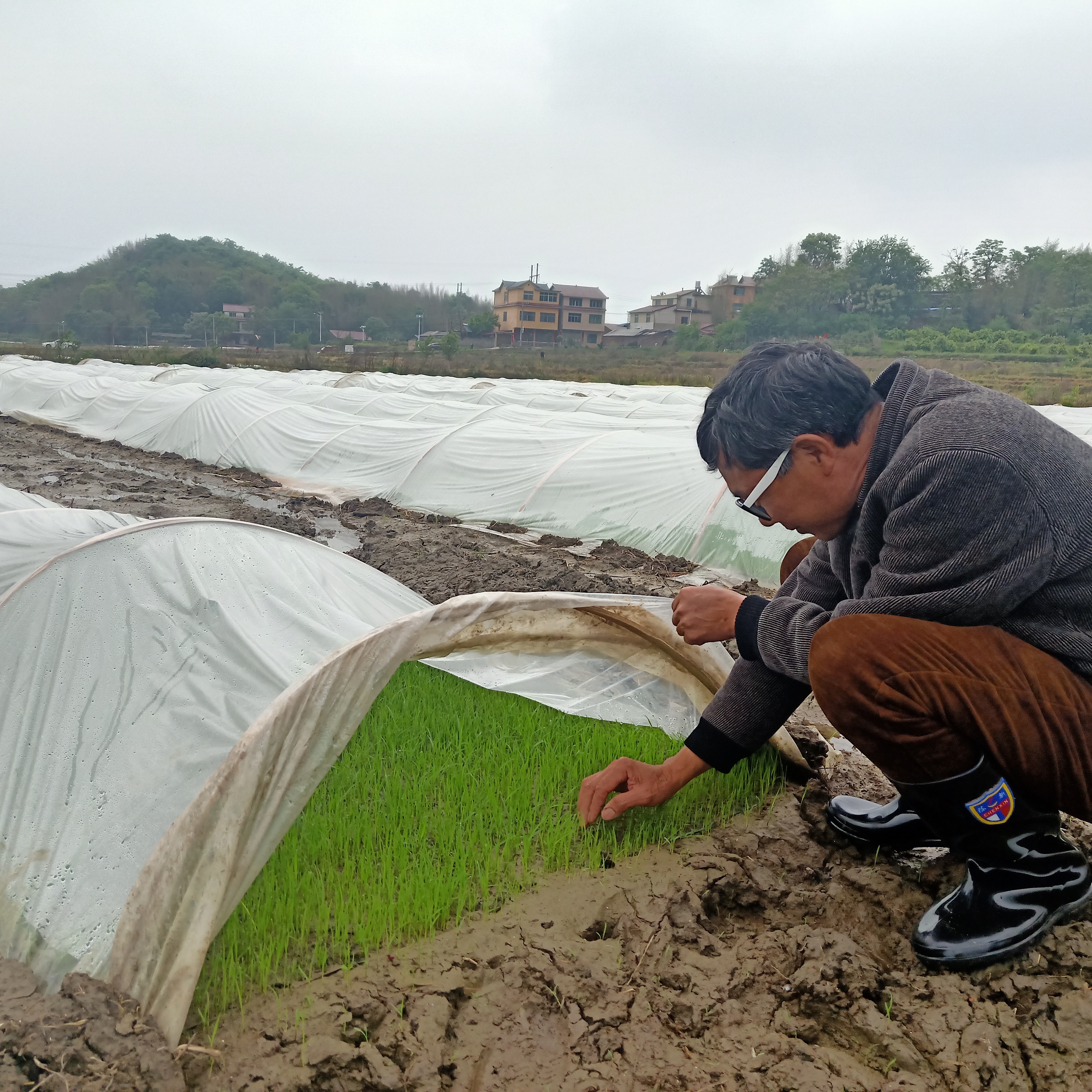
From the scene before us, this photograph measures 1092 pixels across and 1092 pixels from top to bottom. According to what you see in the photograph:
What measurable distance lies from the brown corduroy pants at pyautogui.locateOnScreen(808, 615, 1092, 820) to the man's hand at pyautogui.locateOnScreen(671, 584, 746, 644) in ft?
1.00

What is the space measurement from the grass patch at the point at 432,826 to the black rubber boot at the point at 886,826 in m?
0.23

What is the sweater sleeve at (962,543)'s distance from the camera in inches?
52.2

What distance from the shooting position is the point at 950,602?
141 cm

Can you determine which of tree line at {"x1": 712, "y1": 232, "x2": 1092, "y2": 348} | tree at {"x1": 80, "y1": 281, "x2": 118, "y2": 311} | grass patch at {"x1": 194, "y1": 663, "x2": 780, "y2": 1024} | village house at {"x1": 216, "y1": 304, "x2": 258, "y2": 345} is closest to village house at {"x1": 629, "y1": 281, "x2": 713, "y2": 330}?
tree line at {"x1": 712, "y1": 232, "x2": 1092, "y2": 348}

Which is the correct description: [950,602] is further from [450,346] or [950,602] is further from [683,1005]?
A: [450,346]

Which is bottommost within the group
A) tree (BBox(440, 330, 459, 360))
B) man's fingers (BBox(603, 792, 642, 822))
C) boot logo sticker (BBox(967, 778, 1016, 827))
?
man's fingers (BBox(603, 792, 642, 822))

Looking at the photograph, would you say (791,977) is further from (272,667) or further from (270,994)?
(272,667)

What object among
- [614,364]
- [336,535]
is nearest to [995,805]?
[336,535]

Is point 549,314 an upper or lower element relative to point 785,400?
upper

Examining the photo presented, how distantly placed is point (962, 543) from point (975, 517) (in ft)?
0.16

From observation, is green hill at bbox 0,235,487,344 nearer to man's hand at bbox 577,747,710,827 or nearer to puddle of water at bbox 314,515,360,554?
puddle of water at bbox 314,515,360,554

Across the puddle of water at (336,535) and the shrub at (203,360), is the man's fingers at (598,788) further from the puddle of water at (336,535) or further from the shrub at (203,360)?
the shrub at (203,360)

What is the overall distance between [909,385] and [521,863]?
125 centimetres

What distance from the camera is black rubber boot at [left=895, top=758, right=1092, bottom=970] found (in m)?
1.50
